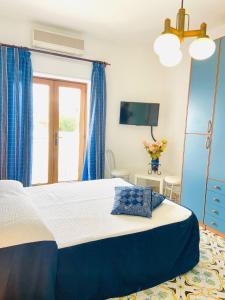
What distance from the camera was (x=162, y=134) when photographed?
4.53 meters

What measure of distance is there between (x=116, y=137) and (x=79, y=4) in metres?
2.15

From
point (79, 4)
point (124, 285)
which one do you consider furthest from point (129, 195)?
point (79, 4)

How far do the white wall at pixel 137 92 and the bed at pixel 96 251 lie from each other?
2.05 metres

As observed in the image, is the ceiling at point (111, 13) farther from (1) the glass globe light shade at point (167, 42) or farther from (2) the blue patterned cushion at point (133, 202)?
(2) the blue patterned cushion at point (133, 202)

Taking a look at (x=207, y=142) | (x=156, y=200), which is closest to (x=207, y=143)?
(x=207, y=142)

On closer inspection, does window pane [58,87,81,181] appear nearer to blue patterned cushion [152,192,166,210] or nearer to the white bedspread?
the white bedspread

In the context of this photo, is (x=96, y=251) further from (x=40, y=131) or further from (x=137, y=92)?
(x=137, y=92)

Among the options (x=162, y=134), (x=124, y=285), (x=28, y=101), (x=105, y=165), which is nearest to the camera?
(x=124, y=285)

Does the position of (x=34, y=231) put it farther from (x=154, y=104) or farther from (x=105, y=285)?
(x=154, y=104)

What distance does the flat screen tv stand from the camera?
13.4 ft

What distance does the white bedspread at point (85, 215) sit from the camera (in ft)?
5.47

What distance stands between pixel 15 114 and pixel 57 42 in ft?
4.04

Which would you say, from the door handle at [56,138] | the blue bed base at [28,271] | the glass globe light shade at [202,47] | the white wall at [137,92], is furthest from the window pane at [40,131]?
the glass globe light shade at [202,47]

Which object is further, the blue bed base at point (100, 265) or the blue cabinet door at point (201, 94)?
the blue cabinet door at point (201, 94)
